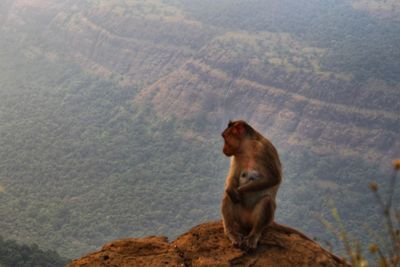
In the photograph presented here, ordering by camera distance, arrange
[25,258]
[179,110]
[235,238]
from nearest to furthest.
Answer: [235,238]
[25,258]
[179,110]

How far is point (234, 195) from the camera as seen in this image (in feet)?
36.2

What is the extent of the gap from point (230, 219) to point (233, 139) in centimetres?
127

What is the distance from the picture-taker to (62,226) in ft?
276

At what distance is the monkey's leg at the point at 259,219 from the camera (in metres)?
10.7

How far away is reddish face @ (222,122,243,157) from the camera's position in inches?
447

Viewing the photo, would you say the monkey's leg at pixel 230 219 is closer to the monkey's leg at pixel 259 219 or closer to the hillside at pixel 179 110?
the monkey's leg at pixel 259 219

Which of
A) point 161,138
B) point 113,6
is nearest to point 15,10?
point 113,6

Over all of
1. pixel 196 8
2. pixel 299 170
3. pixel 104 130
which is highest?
pixel 196 8

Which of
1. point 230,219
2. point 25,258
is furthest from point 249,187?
point 25,258

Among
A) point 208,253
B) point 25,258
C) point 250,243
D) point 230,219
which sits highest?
point 230,219

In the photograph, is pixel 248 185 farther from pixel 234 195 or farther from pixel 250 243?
pixel 250 243

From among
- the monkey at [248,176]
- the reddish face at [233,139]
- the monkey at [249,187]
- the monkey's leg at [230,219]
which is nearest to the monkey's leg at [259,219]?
the monkey at [249,187]

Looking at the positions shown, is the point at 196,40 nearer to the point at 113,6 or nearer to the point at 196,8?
the point at 196,8

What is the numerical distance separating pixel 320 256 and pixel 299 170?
303 ft
